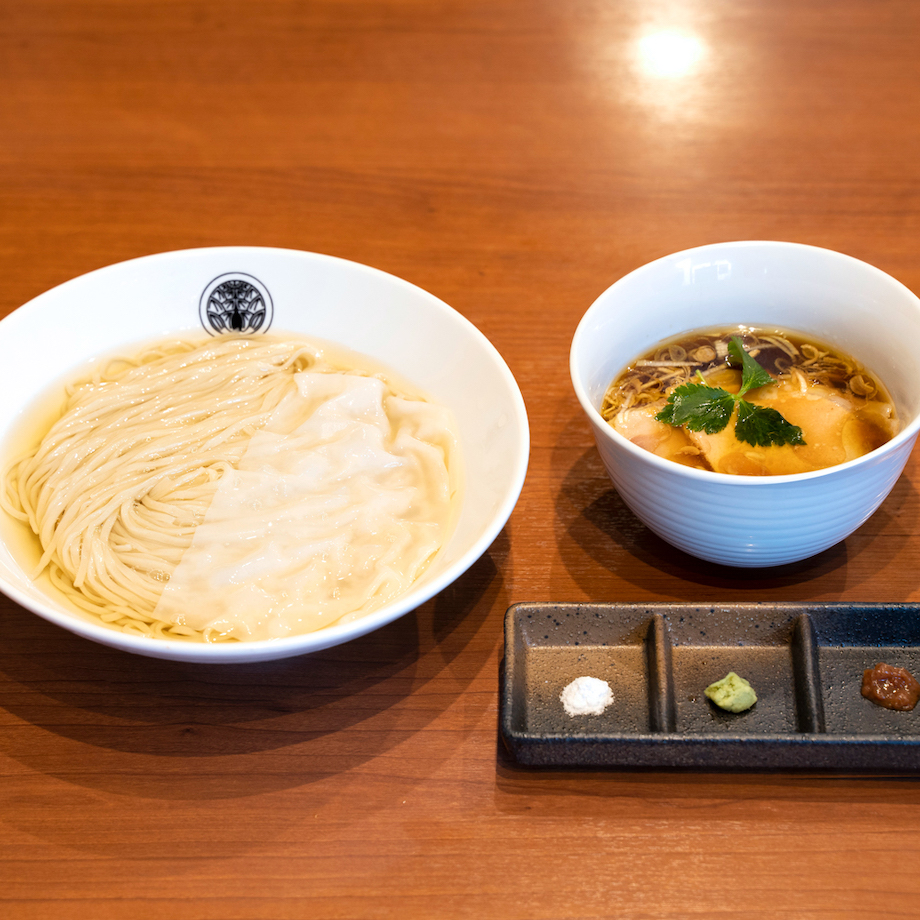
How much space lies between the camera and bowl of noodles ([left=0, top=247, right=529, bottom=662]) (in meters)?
1.19

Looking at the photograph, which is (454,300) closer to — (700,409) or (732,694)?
(700,409)

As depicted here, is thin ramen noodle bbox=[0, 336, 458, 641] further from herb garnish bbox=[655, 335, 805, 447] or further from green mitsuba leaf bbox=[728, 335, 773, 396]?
green mitsuba leaf bbox=[728, 335, 773, 396]

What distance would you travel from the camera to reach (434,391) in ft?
4.85

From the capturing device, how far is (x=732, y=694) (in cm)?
110

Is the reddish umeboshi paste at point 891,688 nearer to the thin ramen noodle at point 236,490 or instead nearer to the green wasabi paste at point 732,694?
the green wasabi paste at point 732,694

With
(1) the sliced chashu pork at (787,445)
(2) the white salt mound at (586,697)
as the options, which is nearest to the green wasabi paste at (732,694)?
(2) the white salt mound at (586,697)

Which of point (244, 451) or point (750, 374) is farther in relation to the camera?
point (244, 451)

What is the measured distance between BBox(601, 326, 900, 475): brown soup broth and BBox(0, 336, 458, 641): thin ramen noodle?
12.4 inches

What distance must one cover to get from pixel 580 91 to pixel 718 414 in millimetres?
1571

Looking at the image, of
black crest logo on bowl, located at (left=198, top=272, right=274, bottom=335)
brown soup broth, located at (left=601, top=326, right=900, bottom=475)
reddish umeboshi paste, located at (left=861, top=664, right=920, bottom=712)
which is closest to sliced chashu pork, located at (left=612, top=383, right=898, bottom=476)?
brown soup broth, located at (left=601, top=326, right=900, bottom=475)

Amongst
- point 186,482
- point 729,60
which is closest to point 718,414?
point 186,482

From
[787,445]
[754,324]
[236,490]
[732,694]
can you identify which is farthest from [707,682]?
[236,490]

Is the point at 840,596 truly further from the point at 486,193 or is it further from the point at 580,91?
the point at 580,91

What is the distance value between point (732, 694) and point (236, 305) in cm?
113
